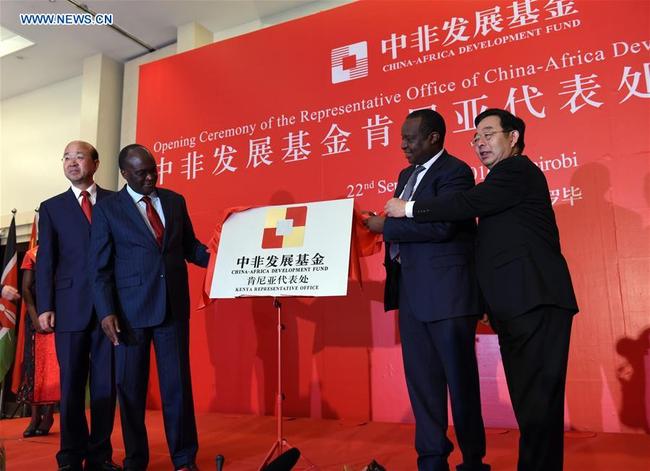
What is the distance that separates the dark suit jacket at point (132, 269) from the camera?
85.7 inches

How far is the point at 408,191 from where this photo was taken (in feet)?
6.66

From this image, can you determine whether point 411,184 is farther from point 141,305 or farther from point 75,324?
point 75,324

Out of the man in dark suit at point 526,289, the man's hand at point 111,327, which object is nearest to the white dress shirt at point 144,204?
the man's hand at point 111,327

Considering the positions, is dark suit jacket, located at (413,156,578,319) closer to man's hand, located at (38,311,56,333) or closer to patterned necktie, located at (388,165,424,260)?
patterned necktie, located at (388,165,424,260)

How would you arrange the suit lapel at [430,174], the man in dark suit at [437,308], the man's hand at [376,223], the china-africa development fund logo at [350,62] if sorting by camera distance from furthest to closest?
1. the china-africa development fund logo at [350,62]
2. the man's hand at [376,223]
3. the suit lapel at [430,174]
4. the man in dark suit at [437,308]

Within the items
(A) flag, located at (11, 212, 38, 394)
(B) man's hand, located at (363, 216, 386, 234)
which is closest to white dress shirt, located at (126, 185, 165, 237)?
(B) man's hand, located at (363, 216, 386, 234)

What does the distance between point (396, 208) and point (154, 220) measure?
1065 mm

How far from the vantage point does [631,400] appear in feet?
8.95

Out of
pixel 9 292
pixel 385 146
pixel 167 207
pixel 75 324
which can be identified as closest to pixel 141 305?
pixel 75 324

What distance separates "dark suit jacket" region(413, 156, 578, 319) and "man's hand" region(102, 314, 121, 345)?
1.30m

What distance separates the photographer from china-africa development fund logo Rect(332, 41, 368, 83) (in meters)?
3.66

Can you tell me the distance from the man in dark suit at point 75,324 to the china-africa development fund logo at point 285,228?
797 millimetres

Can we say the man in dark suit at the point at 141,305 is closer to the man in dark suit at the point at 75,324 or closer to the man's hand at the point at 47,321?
the man in dark suit at the point at 75,324

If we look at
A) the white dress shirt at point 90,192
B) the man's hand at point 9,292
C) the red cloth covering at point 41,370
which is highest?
the white dress shirt at point 90,192
